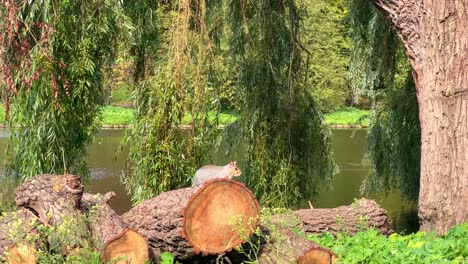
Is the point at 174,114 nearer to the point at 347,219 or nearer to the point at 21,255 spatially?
the point at 347,219

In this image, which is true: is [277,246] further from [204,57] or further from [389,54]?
[389,54]

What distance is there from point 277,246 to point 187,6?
208 centimetres

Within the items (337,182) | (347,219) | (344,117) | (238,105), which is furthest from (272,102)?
(344,117)

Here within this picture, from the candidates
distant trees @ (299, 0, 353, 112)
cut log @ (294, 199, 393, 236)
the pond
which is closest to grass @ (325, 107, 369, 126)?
distant trees @ (299, 0, 353, 112)

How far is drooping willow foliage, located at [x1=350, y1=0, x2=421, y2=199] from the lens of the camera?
738 centimetres

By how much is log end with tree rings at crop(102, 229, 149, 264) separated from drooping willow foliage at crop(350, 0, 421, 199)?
13.5 ft

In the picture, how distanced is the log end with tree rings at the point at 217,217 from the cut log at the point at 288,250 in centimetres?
19

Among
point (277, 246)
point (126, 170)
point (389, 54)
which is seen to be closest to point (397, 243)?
point (277, 246)

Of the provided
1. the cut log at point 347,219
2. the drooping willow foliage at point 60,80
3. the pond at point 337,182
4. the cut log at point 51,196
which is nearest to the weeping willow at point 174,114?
the drooping willow foliage at point 60,80

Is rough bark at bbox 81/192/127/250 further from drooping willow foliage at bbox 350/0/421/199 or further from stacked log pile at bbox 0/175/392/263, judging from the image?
drooping willow foliage at bbox 350/0/421/199

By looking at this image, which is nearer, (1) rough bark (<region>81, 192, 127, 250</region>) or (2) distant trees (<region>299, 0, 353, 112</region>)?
(1) rough bark (<region>81, 192, 127, 250</region>)

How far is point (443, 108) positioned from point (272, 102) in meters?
1.90

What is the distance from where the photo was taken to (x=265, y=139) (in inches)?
258

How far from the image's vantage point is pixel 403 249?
12.8ft
